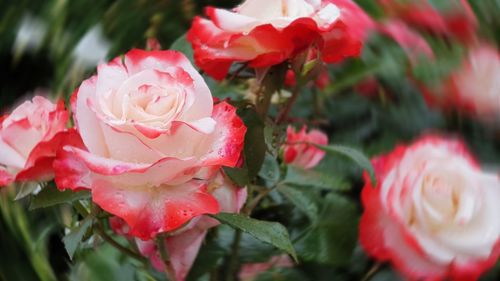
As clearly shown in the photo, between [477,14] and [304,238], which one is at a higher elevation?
[477,14]

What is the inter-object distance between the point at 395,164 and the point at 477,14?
0.15m

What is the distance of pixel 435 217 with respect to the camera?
412 mm

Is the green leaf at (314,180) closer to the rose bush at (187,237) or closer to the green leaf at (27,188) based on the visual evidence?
the rose bush at (187,237)

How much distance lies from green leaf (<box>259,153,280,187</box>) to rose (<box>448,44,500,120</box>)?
131mm

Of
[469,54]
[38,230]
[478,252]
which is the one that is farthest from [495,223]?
[38,230]

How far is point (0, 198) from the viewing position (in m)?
0.56

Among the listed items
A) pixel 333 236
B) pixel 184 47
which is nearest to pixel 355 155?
pixel 333 236

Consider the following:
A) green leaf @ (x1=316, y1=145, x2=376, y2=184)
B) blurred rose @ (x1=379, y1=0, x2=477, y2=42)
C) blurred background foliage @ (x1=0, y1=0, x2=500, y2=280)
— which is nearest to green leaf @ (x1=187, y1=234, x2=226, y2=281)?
blurred background foliage @ (x1=0, y1=0, x2=500, y2=280)

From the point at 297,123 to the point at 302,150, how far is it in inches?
1.0

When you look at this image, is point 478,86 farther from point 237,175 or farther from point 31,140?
point 31,140

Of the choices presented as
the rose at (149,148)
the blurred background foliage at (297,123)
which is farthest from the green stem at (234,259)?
the rose at (149,148)

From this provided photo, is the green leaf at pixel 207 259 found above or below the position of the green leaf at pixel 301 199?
below

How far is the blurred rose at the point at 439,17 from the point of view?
489mm

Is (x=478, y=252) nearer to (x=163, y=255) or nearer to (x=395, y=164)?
(x=395, y=164)
